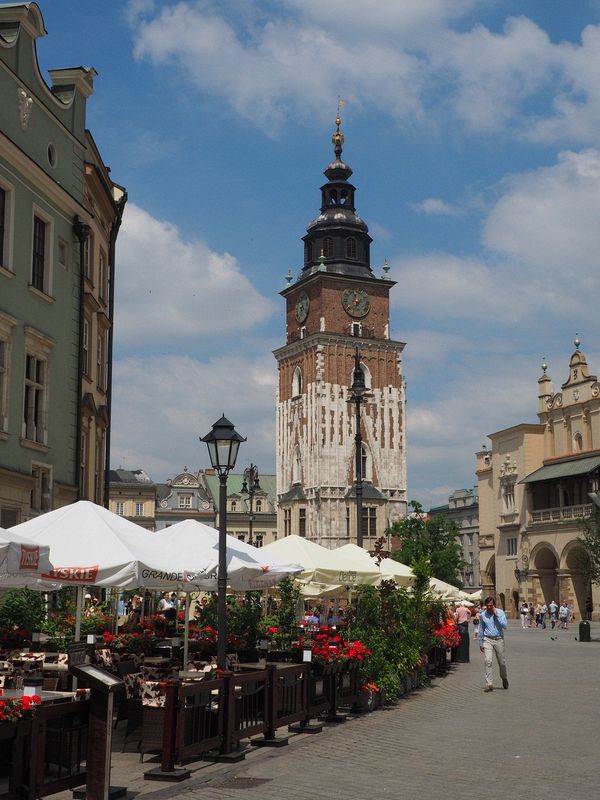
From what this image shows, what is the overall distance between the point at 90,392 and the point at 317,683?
1465 cm

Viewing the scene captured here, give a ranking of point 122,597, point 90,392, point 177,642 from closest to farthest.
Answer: point 177,642
point 90,392
point 122,597

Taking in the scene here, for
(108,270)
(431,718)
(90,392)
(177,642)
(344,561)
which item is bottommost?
(431,718)

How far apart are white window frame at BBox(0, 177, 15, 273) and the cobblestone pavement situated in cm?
1170

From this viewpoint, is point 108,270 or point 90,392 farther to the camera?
point 108,270

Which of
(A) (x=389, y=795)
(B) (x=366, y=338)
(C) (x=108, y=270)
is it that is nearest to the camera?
(A) (x=389, y=795)

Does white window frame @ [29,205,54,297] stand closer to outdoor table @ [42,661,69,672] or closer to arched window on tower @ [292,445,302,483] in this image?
outdoor table @ [42,661,69,672]

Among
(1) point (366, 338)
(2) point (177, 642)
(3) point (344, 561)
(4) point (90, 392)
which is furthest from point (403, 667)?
(1) point (366, 338)

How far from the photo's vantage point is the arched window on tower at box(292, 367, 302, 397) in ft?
303

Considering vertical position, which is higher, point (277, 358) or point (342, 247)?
point (342, 247)

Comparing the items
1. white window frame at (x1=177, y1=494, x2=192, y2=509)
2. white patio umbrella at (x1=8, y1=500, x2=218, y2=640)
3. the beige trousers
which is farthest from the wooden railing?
white window frame at (x1=177, y1=494, x2=192, y2=509)

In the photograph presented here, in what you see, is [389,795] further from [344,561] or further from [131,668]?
[344,561]

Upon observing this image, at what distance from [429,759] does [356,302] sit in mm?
83969

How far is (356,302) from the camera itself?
3686 inches

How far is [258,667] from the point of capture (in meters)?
14.5
